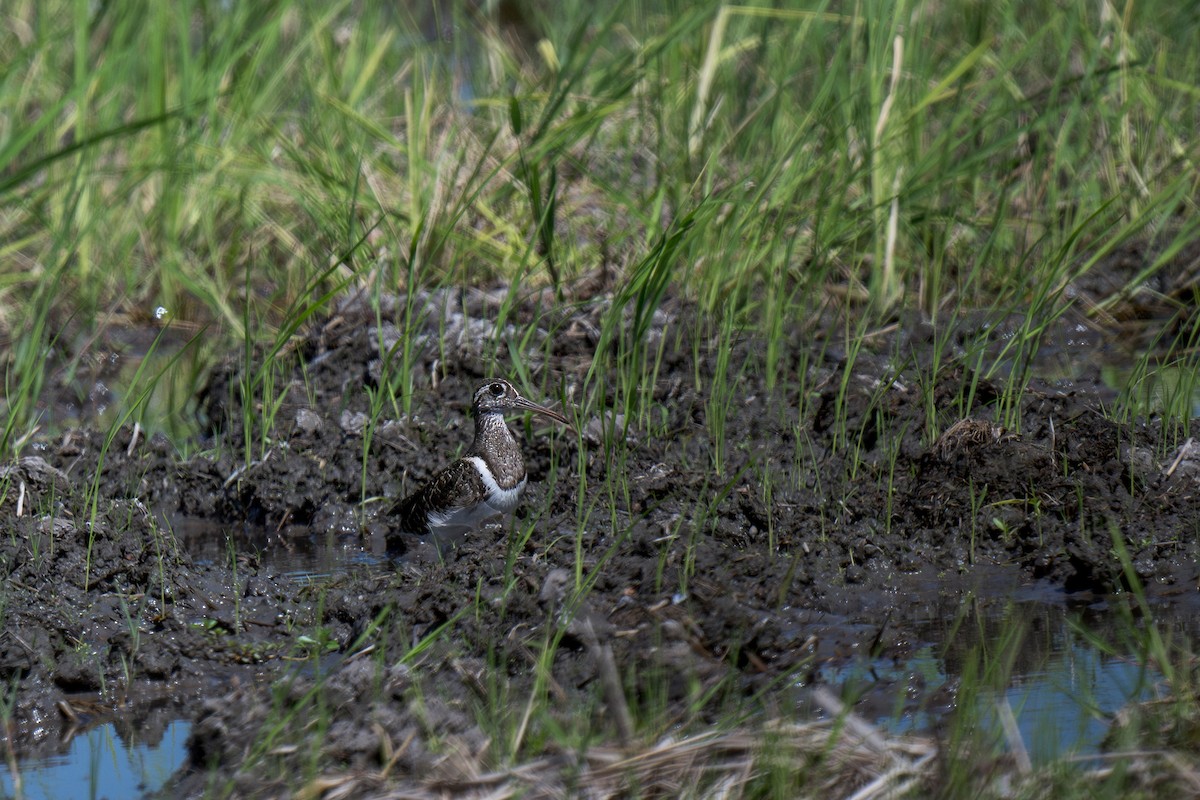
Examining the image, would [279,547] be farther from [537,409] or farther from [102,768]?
[102,768]

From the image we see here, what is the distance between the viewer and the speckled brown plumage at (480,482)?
18.4 ft

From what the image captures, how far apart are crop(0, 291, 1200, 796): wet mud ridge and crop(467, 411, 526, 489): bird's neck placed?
15cm

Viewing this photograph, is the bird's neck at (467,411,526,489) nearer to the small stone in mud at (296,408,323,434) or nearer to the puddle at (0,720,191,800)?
the small stone in mud at (296,408,323,434)

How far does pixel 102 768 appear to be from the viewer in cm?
385

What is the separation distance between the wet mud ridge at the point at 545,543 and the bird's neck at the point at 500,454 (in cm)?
15

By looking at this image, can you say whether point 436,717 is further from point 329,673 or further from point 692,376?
Result: point 692,376

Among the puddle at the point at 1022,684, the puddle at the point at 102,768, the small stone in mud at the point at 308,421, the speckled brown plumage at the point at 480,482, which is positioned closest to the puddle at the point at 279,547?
the speckled brown plumage at the point at 480,482

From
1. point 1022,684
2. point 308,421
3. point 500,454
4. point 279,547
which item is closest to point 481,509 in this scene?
point 500,454

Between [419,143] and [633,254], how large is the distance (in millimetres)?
1128

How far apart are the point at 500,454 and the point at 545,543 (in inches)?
38.4

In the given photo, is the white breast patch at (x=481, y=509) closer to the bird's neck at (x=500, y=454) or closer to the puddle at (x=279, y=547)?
the bird's neck at (x=500, y=454)

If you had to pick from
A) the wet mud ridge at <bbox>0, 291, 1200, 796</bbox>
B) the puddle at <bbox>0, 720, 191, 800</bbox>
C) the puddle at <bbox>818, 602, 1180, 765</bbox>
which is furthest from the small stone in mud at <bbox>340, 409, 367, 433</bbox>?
the puddle at <bbox>818, 602, 1180, 765</bbox>

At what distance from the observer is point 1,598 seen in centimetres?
450

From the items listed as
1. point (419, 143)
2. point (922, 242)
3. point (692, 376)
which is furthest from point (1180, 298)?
point (419, 143)
